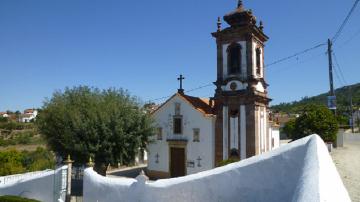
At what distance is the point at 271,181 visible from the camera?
7320mm

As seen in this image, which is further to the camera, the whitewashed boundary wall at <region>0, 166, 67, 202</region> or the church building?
the church building

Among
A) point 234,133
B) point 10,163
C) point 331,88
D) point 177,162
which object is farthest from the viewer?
point 331,88

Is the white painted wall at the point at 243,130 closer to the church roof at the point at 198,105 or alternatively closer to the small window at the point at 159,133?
the church roof at the point at 198,105

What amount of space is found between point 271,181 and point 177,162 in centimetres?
1747

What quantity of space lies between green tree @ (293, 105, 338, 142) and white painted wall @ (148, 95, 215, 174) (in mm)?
9377

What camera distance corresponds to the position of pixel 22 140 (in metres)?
65.1

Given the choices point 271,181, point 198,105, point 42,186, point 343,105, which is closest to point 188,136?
point 198,105

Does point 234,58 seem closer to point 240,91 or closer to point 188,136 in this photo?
point 240,91

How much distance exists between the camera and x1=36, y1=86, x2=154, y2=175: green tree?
18.8 meters

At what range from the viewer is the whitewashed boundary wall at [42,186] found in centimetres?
1543

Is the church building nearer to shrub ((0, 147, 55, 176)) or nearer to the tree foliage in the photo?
→ shrub ((0, 147, 55, 176))

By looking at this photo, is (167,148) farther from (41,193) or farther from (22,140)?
(22,140)

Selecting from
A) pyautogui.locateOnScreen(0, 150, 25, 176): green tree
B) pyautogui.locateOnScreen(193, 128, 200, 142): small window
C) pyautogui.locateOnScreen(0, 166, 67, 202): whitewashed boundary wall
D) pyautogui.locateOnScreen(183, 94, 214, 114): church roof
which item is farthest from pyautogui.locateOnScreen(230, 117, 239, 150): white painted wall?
pyautogui.locateOnScreen(0, 150, 25, 176): green tree

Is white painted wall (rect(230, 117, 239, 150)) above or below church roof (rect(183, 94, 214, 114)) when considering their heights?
below
